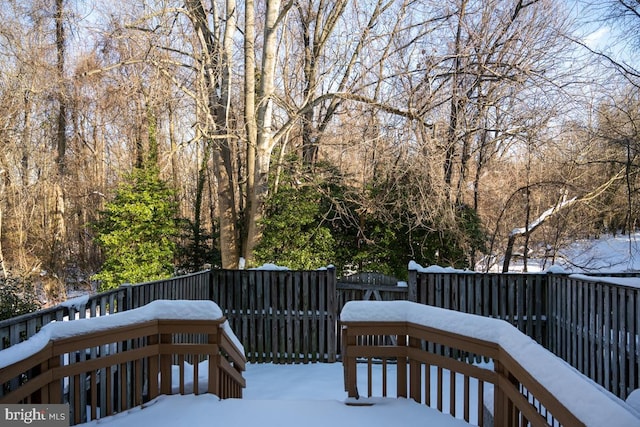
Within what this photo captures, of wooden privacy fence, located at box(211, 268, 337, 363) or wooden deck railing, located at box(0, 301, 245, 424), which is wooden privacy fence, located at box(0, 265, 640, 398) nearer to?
wooden privacy fence, located at box(211, 268, 337, 363)

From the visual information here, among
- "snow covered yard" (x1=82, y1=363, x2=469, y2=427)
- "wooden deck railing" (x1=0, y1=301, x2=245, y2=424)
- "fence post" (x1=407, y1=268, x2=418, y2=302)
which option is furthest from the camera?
"fence post" (x1=407, y1=268, x2=418, y2=302)

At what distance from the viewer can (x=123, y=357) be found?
2969mm

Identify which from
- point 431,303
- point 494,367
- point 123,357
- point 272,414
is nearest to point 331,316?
point 431,303

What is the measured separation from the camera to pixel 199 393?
3223 mm

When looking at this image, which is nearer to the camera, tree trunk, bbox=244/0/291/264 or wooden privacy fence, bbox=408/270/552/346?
wooden privacy fence, bbox=408/270/552/346

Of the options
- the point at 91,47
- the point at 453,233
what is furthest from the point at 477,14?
the point at 91,47

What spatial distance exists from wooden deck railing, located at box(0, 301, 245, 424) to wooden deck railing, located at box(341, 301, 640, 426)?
1.09 meters

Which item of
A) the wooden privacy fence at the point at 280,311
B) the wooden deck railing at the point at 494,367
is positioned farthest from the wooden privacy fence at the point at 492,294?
the wooden deck railing at the point at 494,367

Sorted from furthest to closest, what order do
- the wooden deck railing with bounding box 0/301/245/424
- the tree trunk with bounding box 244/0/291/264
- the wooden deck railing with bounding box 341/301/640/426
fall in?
the tree trunk with bounding box 244/0/291/264 → the wooden deck railing with bounding box 0/301/245/424 → the wooden deck railing with bounding box 341/301/640/426

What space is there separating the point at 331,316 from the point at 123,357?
4.42m

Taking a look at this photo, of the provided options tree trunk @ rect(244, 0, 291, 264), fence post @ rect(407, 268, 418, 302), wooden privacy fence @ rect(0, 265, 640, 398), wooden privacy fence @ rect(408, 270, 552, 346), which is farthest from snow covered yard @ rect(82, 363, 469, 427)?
tree trunk @ rect(244, 0, 291, 264)

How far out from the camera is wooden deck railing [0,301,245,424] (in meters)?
2.52

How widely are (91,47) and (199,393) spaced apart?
41.9ft

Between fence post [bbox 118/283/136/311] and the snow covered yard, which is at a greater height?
fence post [bbox 118/283/136/311]
